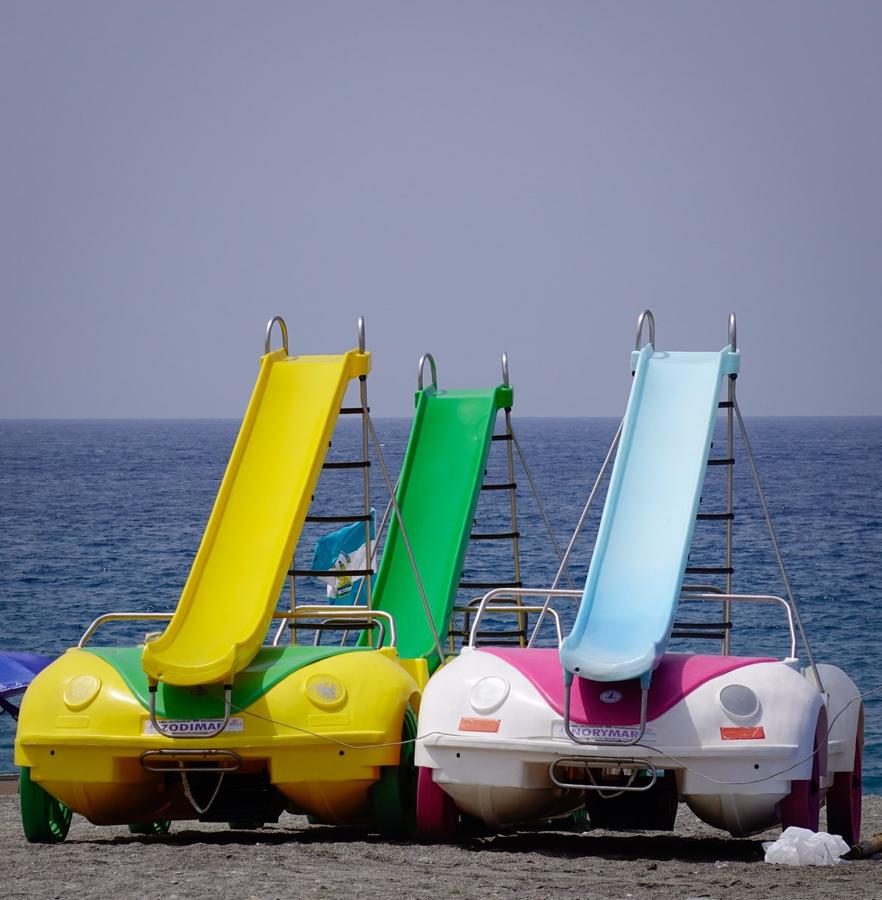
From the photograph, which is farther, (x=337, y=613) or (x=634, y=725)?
(x=337, y=613)

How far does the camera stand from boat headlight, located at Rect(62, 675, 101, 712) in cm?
1225

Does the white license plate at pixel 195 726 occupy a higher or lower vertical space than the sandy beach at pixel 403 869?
higher

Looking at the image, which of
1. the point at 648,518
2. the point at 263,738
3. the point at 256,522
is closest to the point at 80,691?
the point at 263,738

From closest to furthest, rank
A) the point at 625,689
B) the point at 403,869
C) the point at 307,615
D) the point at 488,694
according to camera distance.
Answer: the point at 403,869 < the point at 625,689 < the point at 488,694 < the point at 307,615

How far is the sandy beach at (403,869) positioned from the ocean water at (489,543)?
13.6m

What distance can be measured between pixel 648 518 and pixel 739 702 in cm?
205

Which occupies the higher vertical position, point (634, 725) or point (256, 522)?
point (256, 522)

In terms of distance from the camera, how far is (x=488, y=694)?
39.3 ft

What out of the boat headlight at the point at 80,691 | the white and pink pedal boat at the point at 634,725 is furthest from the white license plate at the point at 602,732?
the boat headlight at the point at 80,691

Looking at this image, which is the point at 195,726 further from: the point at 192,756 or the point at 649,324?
the point at 649,324

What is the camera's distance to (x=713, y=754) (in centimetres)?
1145

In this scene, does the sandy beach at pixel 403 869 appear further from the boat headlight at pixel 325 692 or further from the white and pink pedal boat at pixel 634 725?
the boat headlight at pixel 325 692

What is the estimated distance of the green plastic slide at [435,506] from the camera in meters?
16.2

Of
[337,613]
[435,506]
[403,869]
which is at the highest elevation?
[435,506]
